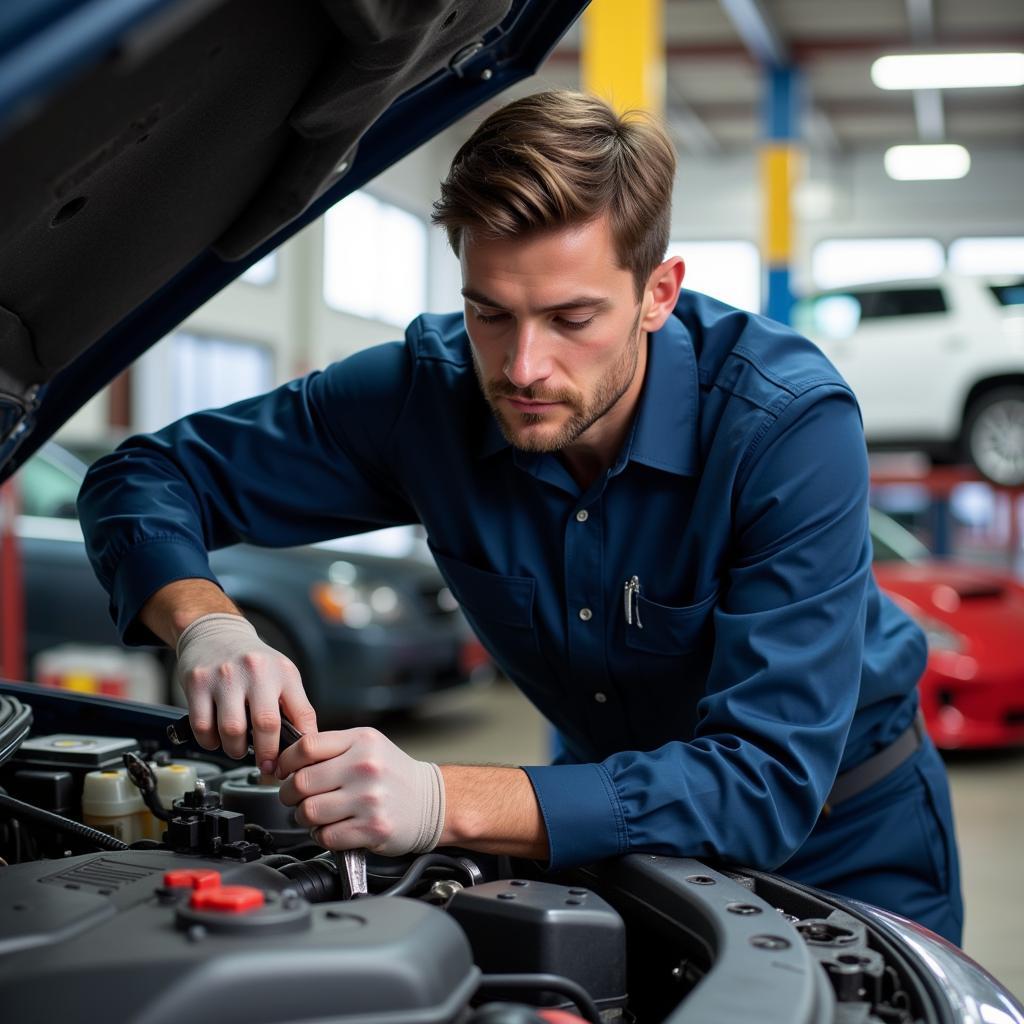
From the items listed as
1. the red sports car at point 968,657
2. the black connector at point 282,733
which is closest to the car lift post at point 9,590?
the red sports car at point 968,657

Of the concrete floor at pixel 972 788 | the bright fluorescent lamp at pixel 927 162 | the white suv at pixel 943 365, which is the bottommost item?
the concrete floor at pixel 972 788

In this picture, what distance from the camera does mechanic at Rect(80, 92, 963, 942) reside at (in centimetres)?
116

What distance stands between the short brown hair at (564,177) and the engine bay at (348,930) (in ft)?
2.10

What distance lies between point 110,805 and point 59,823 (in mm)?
103

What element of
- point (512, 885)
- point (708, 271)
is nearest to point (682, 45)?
point (708, 271)

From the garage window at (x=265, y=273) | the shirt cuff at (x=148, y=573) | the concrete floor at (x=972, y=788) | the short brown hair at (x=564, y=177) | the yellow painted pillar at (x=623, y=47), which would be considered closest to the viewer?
the short brown hair at (x=564, y=177)

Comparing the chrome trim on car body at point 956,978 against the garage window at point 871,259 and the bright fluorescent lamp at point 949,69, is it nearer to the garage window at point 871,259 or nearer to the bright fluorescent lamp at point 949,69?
the bright fluorescent lamp at point 949,69

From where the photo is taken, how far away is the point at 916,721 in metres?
1.69

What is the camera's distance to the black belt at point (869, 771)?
158cm

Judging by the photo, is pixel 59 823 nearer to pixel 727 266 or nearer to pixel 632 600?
pixel 632 600

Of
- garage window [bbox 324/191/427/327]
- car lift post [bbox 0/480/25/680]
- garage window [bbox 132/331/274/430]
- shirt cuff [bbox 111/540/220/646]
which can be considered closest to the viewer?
shirt cuff [bbox 111/540/220/646]

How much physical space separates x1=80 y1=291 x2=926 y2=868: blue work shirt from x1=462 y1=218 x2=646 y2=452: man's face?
14cm

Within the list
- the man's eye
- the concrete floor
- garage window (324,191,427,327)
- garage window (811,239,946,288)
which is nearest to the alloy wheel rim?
the concrete floor

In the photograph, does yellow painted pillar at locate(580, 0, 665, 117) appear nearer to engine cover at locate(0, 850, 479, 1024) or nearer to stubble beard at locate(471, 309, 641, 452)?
stubble beard at locate(471, 309, 641, 452)
